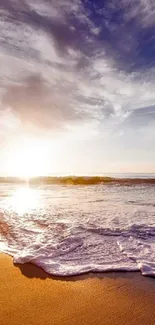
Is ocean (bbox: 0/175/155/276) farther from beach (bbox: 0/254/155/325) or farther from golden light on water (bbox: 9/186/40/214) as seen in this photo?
golden light on water (bbox: 9/186/40/214)

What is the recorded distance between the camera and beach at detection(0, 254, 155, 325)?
288 centimetres

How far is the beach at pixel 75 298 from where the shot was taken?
113 inches

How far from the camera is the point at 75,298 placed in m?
3.32

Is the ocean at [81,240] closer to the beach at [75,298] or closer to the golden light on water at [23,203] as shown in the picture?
the beach at [75,298]

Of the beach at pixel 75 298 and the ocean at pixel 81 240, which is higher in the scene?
the ocean at pixel 81 240

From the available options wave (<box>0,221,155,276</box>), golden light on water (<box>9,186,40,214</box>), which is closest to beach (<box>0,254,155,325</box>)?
wave (<box>0,221,155,276</box>)

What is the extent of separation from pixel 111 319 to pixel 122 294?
0.62 meters

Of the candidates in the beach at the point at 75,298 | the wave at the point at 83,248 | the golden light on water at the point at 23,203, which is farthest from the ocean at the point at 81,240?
the golden light on water at the point at 23,203

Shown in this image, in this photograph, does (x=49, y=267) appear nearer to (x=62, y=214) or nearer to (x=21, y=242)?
(x=21, y=242)

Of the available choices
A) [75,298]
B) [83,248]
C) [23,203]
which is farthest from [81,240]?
[23,203]

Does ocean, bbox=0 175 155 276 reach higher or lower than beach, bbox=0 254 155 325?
higher

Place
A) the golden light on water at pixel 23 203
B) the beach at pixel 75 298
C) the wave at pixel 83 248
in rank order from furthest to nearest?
the golden light on water at pixel 23 203, the wave at pixel 83 248, the beach at pixel 75 298

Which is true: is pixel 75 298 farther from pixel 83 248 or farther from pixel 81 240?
pixel 81 240

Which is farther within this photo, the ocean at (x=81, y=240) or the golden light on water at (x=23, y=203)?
the golden light on water at (x=23, y=203)
